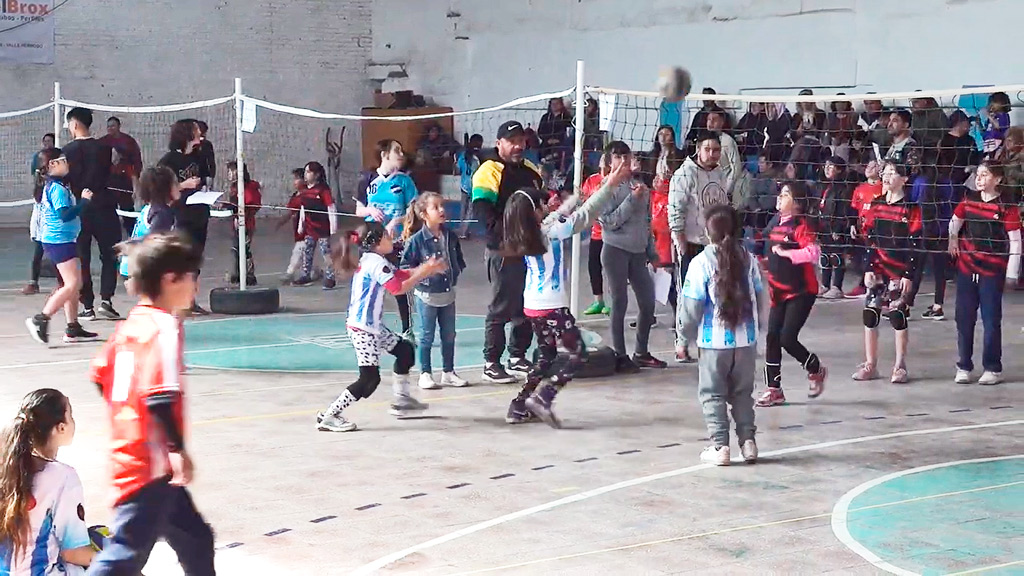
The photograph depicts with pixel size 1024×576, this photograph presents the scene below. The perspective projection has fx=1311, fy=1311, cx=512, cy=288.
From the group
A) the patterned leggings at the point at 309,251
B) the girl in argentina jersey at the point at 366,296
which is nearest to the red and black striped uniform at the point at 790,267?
the girl in argentina jersey at the point at 366,296

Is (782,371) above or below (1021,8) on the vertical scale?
below

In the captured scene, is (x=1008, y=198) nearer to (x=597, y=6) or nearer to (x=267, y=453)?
(x=267, y=453)

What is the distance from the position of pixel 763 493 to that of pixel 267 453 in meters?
2.73

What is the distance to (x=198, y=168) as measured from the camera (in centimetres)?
1230

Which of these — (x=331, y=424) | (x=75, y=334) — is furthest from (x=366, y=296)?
(x=75, y=334)

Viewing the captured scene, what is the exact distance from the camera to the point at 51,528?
13.2 ft

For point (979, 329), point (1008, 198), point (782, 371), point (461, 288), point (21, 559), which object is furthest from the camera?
point (461, 288)

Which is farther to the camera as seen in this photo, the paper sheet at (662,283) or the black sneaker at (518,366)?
the paper sheet at (662,283)

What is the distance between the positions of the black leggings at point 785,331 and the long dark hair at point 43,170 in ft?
19.5

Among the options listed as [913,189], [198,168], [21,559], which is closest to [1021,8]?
[913,189]

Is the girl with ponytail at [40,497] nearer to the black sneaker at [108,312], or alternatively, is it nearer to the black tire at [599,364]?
the black tire at [599,364]

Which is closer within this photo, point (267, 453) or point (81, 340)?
point (267, 453)

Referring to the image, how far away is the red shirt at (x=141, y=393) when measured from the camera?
4.00 metres

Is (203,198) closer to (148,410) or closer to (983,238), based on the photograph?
(983,238)
